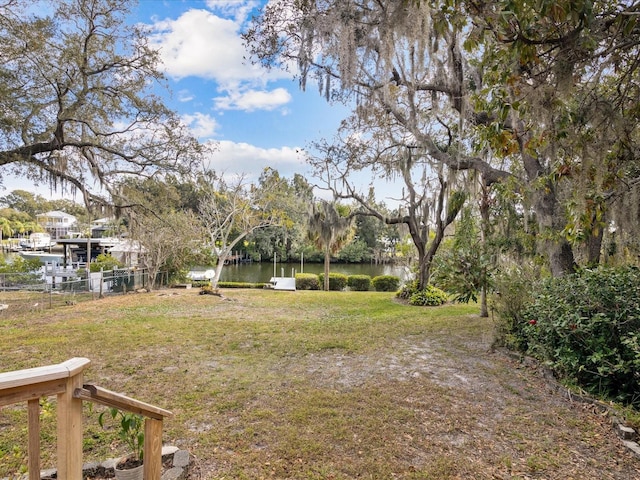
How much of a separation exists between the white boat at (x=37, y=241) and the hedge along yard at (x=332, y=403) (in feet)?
133

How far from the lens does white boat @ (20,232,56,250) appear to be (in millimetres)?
38312

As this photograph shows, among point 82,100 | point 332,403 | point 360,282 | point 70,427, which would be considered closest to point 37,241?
point 360,282

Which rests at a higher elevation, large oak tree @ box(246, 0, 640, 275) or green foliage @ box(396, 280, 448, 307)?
large oak tree @ box(246, 0, 640, 275)

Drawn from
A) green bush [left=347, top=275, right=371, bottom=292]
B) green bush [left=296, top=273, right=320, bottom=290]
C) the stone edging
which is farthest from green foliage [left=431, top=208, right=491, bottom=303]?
green bush [left=296, top=273, right=320, bottom=290]

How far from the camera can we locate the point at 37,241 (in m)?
38.9

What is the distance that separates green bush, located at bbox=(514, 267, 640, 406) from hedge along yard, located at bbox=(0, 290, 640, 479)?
33cm

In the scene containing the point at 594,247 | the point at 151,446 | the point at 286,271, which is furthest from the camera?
the point at 286,271

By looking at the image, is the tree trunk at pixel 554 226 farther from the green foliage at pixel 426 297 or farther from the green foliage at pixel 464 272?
the green foliage at pixel 426 297

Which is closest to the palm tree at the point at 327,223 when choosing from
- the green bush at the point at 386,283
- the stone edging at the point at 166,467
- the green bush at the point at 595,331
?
the green bush at the point at 386,283

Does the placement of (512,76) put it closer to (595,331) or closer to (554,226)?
(595,331)

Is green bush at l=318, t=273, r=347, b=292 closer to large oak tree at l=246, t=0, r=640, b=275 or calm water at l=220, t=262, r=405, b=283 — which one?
calm water at l=220, t=262, r=405, b=283

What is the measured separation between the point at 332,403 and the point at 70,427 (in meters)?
2.42

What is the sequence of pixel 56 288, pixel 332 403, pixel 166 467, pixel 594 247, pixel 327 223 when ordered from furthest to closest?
pixel 327 223, pixel 56 288, pixel 594 247, pixel 332 403, pixel 166 467

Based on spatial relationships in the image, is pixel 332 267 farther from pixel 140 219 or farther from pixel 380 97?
pixel 380 97
